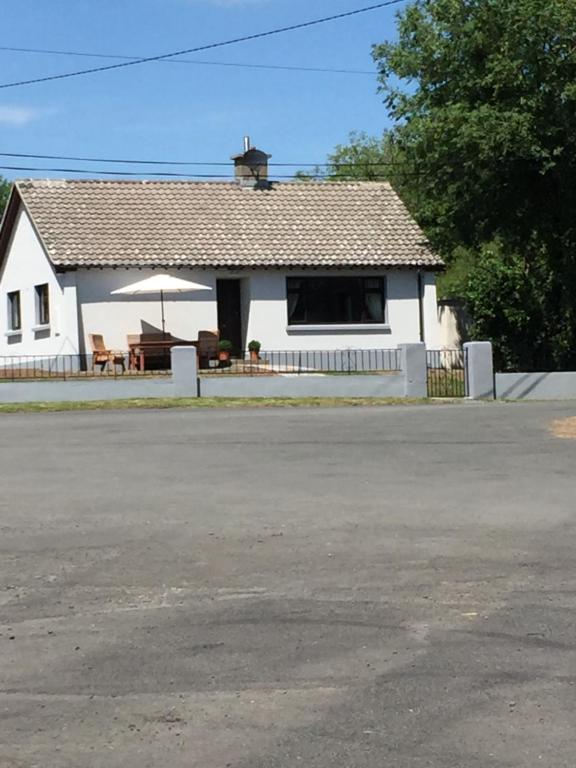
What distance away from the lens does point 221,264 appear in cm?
3225

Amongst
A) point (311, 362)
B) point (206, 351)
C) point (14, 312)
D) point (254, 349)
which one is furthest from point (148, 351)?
point (14, 312)

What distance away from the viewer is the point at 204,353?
1184 inches

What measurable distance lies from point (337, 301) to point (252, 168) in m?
5.57

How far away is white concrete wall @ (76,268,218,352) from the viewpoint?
104 feet

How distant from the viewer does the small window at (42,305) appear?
33531mm

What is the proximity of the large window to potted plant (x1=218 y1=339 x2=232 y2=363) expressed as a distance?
10.6 ft

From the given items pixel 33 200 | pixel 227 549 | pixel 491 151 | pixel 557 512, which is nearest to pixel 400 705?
pixel 227 549

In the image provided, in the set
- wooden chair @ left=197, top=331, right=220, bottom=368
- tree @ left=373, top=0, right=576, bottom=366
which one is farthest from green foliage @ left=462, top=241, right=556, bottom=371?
wooden chair @ left=197, top=331, right=220, bottom=368

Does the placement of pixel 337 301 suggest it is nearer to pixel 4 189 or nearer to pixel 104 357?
pixel 104 357

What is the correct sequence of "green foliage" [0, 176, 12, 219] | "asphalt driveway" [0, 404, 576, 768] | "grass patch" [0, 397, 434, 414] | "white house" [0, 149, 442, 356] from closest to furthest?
"asphalt driveway" [0, 404, 576, 768] < "grass patch" [0, 397, 434, 414] < "white house" [0, 149, 442, 356] < "green foliage" [0, 176, 12, 219]

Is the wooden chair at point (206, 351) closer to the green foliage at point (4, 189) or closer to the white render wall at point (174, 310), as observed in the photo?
the white render wall at point (174, 310)

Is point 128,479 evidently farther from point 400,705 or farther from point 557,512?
point 400,705

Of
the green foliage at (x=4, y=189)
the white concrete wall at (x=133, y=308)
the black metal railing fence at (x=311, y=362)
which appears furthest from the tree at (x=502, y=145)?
the green foliage at (x=4, y=189)

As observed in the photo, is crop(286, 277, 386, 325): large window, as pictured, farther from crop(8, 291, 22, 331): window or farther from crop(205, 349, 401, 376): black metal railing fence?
crop(8, 291, 22, 331): window
